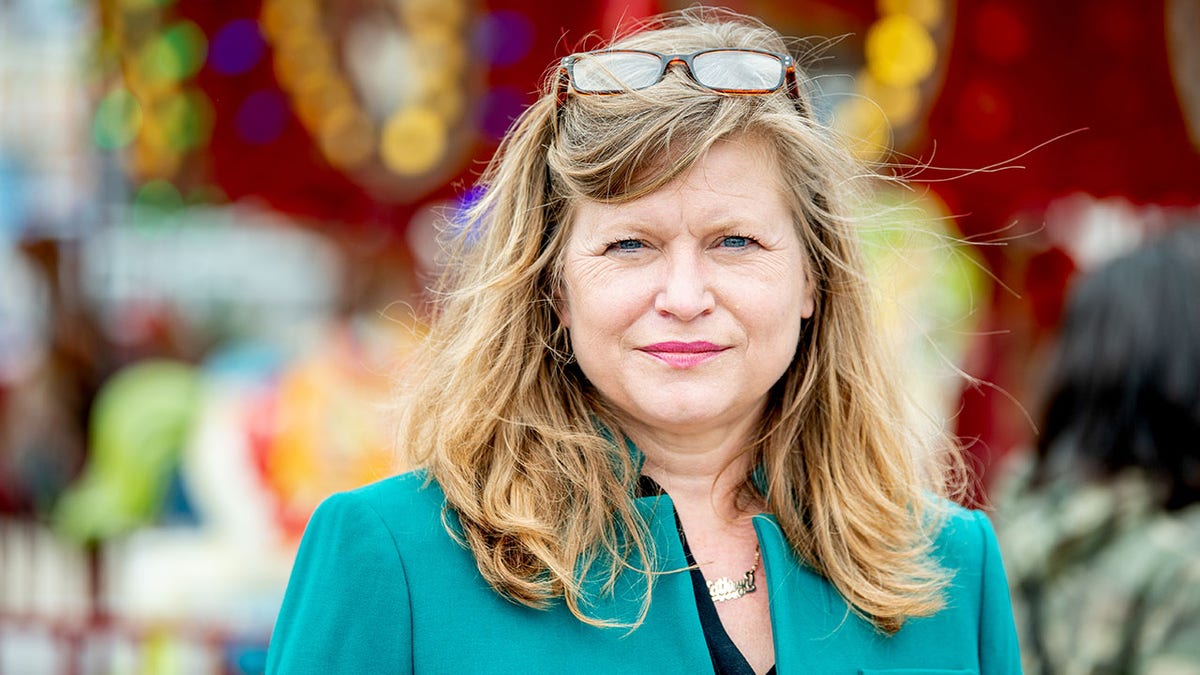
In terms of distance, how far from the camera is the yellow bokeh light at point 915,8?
356 centimetres

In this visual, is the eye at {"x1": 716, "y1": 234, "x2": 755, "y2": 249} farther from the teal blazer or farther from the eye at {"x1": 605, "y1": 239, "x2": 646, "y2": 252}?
the teal blazer

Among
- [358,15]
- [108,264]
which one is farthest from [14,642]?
[108,264]

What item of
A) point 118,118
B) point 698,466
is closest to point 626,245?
point 698,466

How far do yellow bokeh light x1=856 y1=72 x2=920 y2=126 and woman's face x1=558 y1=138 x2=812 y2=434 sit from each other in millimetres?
1895

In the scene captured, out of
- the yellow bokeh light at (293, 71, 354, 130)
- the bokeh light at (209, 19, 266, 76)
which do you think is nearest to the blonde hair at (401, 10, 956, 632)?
the yellow bokeh light at (293, 71, 354, 130)

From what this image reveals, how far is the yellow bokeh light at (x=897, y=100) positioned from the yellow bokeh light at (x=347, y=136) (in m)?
1.71

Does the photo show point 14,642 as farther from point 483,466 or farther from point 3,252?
point 3,252

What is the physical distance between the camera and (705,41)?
1.86m

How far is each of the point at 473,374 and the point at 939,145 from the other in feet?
7.52

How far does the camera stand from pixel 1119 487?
250 centimetres

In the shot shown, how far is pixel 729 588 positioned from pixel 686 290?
40 cm

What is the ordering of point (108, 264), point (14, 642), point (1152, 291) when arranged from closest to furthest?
1. point (1152, 291)
2. point (14, 642)
3. point (108, 264)

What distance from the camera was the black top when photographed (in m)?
1.76

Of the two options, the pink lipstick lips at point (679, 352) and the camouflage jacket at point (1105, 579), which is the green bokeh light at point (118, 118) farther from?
the pink lipstick lips at point (679, 352)
